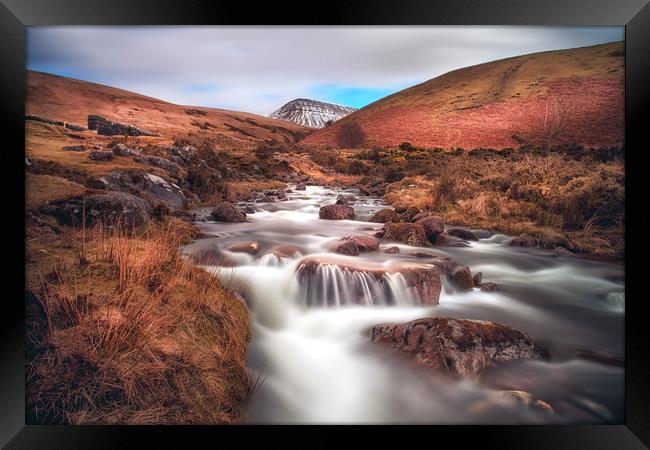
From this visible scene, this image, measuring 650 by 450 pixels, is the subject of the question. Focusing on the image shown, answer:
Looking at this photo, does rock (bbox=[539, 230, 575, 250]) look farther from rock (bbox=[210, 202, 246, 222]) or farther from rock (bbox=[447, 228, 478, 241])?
rock (bbox=[210, 202, 246, 222])

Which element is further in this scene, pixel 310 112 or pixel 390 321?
pixel 310 112

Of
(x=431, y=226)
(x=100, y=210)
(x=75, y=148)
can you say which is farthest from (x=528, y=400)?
(x=75, y=148)

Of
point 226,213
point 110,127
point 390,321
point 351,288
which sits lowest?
point 390,321

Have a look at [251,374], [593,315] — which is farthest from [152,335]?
[593,315]

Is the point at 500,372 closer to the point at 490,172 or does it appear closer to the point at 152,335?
the point at 490,172

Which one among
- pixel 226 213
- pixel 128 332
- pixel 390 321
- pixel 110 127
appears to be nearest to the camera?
pixel 128 332

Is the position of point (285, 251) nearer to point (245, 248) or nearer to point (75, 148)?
point (245, 248)

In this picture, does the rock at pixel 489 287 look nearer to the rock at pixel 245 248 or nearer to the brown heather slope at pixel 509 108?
the brown heather slope at pixel 509 108
